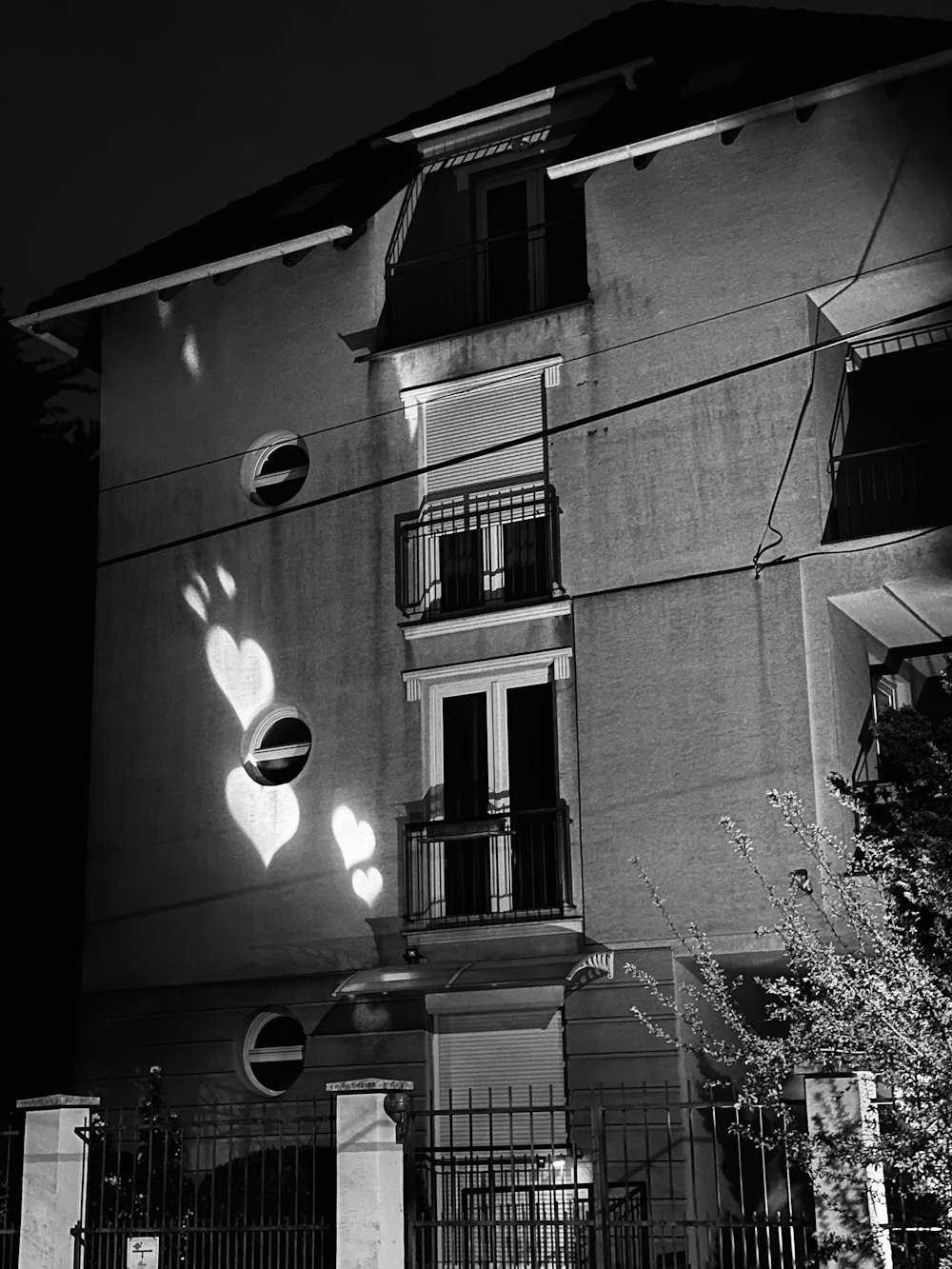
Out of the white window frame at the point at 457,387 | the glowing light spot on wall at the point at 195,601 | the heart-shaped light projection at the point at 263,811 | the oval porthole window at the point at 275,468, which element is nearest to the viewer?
the heart-shaped light projection at the point at 263,811

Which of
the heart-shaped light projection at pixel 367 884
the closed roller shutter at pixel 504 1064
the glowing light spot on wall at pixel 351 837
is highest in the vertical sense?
the glowing light spot on wall at pixel 351 837

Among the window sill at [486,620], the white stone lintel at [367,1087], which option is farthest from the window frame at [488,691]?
the white stone lintel at [367,1087]

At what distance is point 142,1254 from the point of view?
45.5 feet

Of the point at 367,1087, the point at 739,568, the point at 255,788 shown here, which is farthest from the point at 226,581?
the point at 367,1087

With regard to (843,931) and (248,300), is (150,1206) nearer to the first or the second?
(843,931)

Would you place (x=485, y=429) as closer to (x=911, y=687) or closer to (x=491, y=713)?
(x=491, y=713)

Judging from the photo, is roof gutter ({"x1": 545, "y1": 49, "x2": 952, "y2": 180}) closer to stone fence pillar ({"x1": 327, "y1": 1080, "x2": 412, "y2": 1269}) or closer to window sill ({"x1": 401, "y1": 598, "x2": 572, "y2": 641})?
window sill ({"x1": 401, "y1": 598, "x2": 572, "y2": 641})

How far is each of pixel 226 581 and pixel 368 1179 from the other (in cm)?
1012

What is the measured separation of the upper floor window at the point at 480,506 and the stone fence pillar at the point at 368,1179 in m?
7.78

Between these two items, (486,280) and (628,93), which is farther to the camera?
(486,280)

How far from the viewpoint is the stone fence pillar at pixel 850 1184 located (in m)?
11.8

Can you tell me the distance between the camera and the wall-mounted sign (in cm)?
1386

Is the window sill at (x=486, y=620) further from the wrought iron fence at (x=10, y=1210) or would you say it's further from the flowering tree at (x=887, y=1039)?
the wrought iron fence at (x=10, y=1210)

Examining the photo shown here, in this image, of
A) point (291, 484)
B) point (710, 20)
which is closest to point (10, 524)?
point (291, 484)
